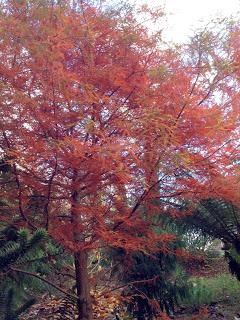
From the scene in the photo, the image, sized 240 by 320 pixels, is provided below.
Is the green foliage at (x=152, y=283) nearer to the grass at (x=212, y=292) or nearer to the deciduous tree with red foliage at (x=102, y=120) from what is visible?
the grass at (x=212, y=292)

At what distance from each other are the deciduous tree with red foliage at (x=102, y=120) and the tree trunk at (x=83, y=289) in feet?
0.04

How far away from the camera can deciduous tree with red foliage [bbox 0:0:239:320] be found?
3.56 m

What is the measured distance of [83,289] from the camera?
4.46 metres

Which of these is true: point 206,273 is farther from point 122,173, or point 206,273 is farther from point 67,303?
point 122,173

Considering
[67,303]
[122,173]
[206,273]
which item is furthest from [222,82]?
[206,273]

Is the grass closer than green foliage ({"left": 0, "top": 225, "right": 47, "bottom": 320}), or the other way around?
green foliage ({"left": 0, "top": 225, "right": 47, "bottom": 320})

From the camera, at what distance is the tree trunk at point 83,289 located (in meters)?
4.37

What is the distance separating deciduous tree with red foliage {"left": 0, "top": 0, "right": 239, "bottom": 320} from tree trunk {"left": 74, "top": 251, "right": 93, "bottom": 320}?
0.01 metres

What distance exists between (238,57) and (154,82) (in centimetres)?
101

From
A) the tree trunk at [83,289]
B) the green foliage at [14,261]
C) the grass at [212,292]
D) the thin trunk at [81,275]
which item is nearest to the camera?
the green foliage at [14,261]

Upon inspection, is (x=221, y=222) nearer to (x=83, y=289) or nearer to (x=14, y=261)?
(x=83, y=289)

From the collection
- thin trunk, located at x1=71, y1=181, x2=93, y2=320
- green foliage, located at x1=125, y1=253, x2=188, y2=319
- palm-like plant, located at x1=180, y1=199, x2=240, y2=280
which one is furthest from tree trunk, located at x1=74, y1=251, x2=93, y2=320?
palm-like plant, located at x1=180, y1=199, x2=240, y2=280

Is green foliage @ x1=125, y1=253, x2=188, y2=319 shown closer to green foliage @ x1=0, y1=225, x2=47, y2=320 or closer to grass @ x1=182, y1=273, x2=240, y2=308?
grass @ x1=182, y1=273, x2=240, y2=308

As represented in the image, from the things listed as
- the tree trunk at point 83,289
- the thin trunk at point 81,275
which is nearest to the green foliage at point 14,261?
the thin trunk at point 81,275
